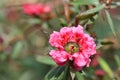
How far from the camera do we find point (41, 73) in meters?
2.75

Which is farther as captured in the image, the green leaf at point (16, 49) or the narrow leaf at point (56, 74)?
the green leaf at point (16, 49)

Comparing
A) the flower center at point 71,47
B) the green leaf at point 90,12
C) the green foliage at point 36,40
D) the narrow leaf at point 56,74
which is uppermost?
the green leaf at point 90,12

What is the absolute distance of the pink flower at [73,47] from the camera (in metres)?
1.33

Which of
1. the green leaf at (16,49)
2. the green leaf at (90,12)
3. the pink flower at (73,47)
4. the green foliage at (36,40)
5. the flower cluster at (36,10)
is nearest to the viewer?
the pink flower at (73,47)

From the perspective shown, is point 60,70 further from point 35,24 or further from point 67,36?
point 35,24

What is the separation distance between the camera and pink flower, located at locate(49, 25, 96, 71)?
1325 mm

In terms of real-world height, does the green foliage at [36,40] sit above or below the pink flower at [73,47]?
below

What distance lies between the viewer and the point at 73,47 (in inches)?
53.8

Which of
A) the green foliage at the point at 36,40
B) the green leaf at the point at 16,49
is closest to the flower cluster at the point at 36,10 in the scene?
the green foliage at the point at 36,40

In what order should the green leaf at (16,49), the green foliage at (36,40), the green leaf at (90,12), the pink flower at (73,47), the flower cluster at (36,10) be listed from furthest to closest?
the green leaf at (16,49) → the flower cluster at (36,10) → the green foliage at (36,40) → the green leaf at (90,12) → the pink flower at (73,47)

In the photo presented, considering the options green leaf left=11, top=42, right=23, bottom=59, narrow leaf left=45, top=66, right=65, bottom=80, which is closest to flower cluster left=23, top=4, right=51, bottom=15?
green leaf left=11, top=42, right=23, bottom=59

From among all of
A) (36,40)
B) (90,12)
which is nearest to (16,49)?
(36,40)

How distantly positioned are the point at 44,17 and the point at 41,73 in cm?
67

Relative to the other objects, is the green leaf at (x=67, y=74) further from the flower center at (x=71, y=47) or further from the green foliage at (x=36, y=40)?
the green foliage at (x=36, y=40)
